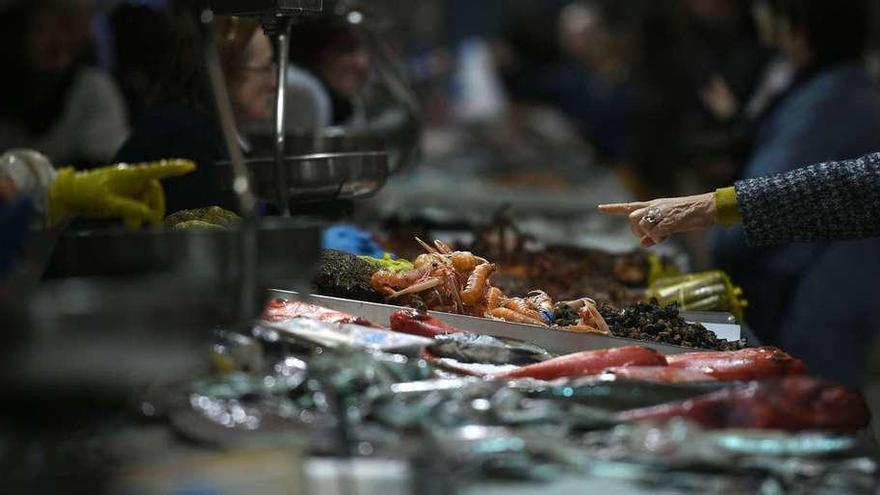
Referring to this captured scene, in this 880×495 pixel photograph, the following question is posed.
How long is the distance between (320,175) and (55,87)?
131 inches

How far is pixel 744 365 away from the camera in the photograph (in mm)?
2594

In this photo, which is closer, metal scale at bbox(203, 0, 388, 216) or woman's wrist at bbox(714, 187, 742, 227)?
metal scale at bbox(203, 0, 388, 216)

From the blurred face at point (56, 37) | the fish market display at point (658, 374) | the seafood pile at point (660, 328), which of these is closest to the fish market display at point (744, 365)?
the fish market display at point (658, 374)

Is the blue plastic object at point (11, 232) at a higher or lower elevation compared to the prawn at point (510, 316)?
higher

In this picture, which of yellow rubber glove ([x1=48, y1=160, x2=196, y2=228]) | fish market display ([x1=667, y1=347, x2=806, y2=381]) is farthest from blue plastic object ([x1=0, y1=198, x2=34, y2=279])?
fish market display ([x1=667, y1=347, x2=806, y2=381])

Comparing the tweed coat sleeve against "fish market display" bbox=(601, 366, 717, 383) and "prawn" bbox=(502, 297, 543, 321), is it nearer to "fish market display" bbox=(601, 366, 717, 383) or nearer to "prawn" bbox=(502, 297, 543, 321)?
"prawn" bbox=(502, 297, 543, 321)

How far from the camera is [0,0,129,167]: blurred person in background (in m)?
6.41

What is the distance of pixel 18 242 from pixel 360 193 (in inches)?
79.7

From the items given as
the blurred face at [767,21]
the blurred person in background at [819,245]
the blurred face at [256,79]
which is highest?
the blurred face at [767,21]

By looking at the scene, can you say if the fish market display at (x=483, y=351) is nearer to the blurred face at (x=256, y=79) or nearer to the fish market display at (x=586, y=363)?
the fish market display at (x=586, y=363)

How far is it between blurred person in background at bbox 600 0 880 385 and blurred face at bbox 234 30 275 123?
1917 millimetres

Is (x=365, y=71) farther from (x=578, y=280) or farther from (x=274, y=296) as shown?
(x=274, y=296)

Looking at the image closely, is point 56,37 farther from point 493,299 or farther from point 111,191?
point 111,191

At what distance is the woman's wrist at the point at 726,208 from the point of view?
3.29m
